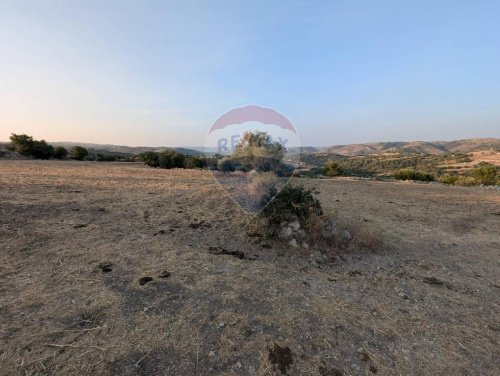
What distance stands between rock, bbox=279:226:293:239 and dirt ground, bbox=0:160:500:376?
0.34 m

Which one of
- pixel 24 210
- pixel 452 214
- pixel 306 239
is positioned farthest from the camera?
pixel 452 214

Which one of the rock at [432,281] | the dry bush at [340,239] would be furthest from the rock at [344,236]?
the rock at [432,281]

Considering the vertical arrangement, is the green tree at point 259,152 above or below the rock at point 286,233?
above

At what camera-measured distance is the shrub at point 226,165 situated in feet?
30.4

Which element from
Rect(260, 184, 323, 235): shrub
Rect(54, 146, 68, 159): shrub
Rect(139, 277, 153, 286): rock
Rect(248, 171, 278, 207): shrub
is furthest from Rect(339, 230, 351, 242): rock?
Rect(54, 146, 68, 159): shrub

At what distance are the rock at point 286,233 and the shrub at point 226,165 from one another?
13.6 ft

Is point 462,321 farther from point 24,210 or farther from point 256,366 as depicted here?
point 24,210

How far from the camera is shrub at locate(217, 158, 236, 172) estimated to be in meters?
9.26

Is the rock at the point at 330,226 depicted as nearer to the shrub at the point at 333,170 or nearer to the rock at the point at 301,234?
the rock at the point at 301,234

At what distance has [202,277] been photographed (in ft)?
12.9

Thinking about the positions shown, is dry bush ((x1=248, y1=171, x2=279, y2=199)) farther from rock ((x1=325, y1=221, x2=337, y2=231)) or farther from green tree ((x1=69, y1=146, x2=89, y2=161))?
green tree ((x1=69, y1=146, x2=89, y2=161))

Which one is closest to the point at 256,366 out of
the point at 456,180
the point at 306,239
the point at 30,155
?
the point at 306,239

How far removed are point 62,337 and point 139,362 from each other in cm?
88

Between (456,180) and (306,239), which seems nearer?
(306,239)
